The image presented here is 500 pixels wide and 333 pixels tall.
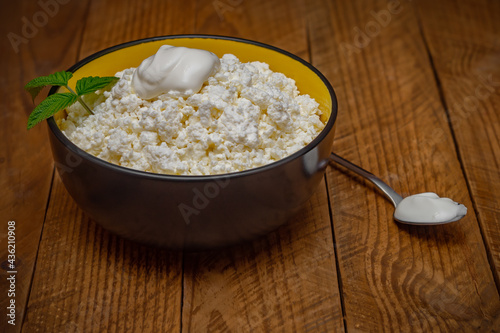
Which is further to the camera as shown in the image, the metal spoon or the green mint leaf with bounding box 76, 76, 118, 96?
the metal spoon

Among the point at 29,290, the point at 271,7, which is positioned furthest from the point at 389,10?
the point at 29,290

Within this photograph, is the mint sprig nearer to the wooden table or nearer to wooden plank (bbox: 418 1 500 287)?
the wooden table

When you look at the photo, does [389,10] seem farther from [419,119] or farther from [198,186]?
[198,186]

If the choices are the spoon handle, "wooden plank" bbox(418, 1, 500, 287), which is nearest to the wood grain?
the spoon handle

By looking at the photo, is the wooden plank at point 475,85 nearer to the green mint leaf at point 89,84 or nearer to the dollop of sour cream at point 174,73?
the dollop of sour cream at point 174,73

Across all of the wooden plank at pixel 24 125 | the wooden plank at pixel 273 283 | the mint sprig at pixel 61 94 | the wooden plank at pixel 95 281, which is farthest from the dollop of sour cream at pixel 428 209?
the wooden plank at pixel 24 125

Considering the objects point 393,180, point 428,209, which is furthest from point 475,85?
point 428,209
